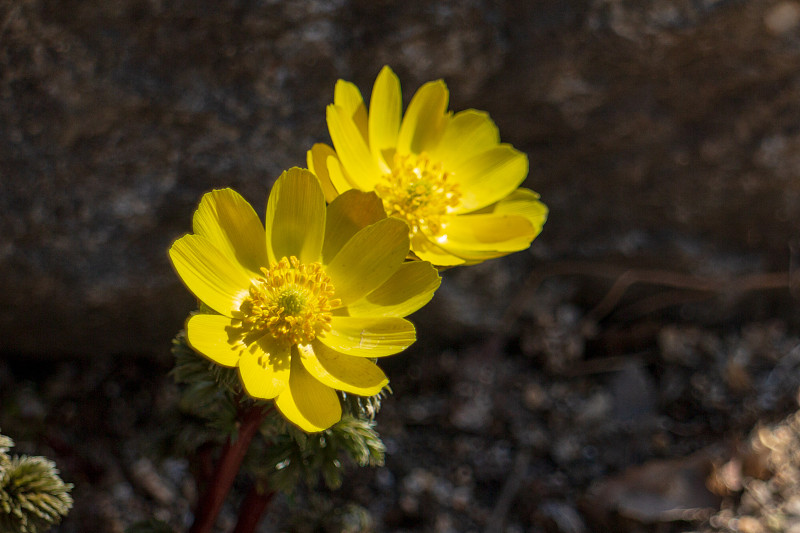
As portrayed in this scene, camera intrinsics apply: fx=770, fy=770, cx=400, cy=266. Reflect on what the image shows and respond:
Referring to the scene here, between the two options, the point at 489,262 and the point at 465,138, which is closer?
the point at 465,138

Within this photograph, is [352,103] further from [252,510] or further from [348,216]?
[252,510]

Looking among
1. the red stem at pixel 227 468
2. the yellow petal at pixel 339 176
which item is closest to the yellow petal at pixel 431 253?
the yellow petal at pixel 339 176

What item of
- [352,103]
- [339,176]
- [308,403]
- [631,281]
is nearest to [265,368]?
[308,403]

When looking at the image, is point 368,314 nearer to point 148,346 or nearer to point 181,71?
point 181,71

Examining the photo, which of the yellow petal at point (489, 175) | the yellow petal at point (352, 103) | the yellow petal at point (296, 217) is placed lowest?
the yellow petal at point (489, 175)

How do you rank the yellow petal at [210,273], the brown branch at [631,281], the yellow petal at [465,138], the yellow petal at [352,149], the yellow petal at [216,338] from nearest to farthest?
the yellow petal at [216,338]
the yellow petal at [210,273]
the yellow petal at [352,149]
the yellow petal at [465,138]
the brown branch at [631,281]

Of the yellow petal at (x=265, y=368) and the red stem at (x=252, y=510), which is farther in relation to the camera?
the red stem at (x=252, y=510)

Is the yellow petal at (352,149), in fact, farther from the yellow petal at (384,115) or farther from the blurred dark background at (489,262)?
the blurred dark background at (489,262)
